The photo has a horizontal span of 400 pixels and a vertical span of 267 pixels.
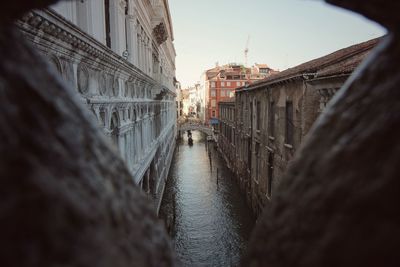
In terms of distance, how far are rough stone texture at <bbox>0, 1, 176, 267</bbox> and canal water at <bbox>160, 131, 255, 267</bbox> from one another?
11768 mm

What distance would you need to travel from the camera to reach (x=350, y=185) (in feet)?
2.48

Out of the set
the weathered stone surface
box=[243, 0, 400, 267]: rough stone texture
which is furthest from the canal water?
the weathered stone surface

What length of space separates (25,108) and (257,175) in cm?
1462

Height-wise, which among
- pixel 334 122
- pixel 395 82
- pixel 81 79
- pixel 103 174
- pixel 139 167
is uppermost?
pixel 81 79

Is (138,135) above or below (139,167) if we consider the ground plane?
above

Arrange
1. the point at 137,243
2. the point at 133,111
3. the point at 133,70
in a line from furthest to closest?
1. the point at 133,111
2. the point at 133,70
3. the point at 137,243

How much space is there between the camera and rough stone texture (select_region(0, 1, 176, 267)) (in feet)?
2.05

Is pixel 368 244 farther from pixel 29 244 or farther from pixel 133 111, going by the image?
pixel 133 111

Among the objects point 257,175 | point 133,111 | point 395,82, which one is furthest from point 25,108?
point 257,175

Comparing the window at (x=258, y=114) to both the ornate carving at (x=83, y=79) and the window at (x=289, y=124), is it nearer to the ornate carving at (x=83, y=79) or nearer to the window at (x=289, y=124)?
the window at (x=289, y=124)

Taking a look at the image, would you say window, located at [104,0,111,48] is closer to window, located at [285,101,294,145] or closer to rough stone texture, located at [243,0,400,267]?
window, located at [285,101,294,145]

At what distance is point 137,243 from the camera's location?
874 mm

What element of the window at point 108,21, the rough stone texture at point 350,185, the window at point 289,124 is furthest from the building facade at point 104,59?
the window at point 289,124

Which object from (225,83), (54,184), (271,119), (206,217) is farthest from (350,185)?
(225,83)
